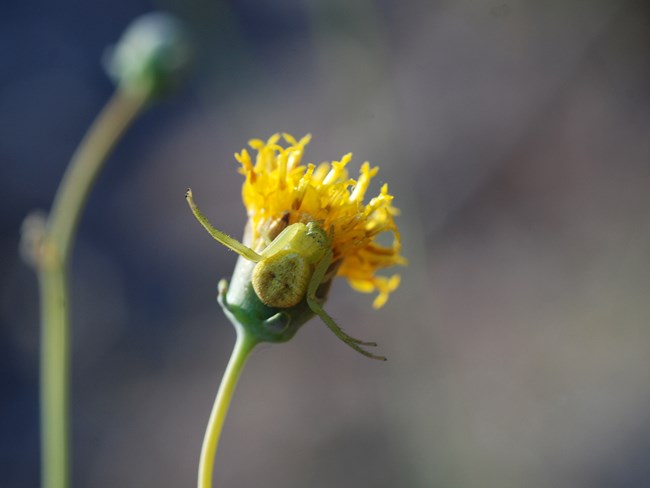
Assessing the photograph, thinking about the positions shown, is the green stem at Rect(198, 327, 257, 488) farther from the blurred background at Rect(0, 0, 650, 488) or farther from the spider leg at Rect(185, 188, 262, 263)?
the blurred background at Rect(0, 0, 650, 488)

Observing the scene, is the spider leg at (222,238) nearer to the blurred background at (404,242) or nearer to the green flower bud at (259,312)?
the green flower bud at (259,312)

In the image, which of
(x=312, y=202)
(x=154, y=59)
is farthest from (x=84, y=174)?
(x=312, y=202)

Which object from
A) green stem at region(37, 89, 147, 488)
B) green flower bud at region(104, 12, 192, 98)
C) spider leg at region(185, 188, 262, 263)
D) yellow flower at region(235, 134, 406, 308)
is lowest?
green stem at region(37, 89, 147, 488)

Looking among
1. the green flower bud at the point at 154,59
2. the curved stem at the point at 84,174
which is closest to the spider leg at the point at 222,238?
the curved stem at the point at 84,174

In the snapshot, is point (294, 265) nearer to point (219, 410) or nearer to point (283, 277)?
point (283, 277)

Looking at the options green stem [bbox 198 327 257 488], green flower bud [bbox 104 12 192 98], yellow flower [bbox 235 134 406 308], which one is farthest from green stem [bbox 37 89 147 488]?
yellow flower [bbox 235 134 406 308]

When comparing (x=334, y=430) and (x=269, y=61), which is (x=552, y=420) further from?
(x=269, y=61)
